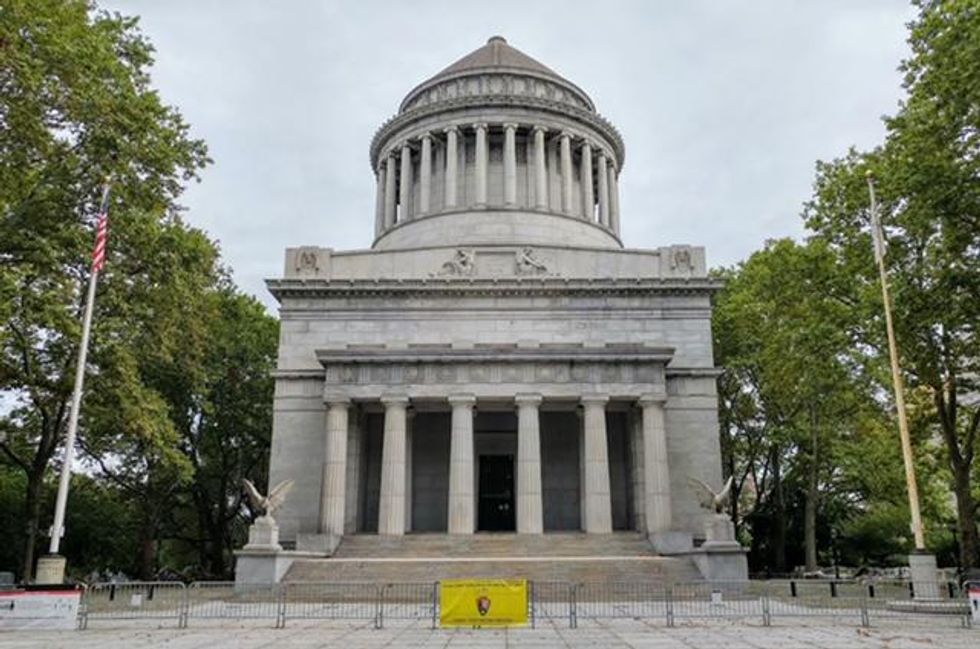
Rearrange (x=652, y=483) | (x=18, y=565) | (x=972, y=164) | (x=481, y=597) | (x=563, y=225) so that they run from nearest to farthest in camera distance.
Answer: (x=481, y=597) < (x=972, y=164) < (x=652, y=483) < (x=18, y=565) < (x=563, y=225)

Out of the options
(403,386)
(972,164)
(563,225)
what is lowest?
(403,386)

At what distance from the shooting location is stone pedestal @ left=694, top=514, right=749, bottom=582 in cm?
2564

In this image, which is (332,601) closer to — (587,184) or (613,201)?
(587,184)

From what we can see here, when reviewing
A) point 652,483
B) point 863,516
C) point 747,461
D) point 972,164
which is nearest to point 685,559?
point 652,483

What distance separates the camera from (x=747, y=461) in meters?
47.9

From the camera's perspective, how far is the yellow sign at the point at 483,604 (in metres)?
16.4

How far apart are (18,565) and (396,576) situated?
2489cm

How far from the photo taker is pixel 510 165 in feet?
158

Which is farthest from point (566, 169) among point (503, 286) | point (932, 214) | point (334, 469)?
point (932, 214)

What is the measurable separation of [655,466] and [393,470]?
423 inches

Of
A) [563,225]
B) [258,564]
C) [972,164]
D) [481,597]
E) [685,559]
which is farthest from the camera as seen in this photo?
[563,225]

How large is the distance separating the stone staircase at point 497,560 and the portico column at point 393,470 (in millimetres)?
878

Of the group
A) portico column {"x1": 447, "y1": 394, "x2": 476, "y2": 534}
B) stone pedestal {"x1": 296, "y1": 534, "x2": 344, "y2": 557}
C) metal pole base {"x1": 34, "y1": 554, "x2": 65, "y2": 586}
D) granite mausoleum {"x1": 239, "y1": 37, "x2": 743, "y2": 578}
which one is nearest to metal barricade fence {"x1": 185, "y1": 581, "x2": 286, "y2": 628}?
granite mausoleum {"x1": 239, "y1": 37, "x2": 743, "y2": 578}

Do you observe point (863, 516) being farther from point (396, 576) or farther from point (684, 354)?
point (396, 576)
